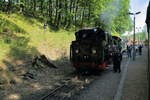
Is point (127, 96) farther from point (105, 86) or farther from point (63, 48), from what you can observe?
point (63, 48)

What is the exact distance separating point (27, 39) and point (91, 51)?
28.1 feet

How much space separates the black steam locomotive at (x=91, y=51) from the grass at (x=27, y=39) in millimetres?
4564

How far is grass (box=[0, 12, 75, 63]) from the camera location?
18.2 m

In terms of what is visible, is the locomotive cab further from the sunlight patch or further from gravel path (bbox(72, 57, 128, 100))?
the sunlight patch

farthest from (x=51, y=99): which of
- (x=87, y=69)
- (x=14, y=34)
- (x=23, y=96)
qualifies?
(x=14, y=34)

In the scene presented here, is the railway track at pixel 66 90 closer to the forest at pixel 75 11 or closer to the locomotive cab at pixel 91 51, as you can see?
the locomotive cab at pixel 91 51

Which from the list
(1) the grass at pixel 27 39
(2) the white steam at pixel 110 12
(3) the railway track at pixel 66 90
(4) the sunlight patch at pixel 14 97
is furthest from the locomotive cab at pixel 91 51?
(2) the white steam at pixel 110 12

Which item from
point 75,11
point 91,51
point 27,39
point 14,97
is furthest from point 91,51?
point 75,11

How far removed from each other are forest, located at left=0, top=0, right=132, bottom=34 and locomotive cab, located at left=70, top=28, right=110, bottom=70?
12.4 metres

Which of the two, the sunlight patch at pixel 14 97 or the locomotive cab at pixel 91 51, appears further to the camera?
the locomotive cab at pixel 91 51

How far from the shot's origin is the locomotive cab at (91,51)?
15711 mm

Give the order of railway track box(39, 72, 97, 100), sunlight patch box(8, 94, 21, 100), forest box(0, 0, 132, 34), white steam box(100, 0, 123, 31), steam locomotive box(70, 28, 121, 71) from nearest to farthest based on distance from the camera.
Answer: sunlight patch box(8, 94, 21, 100) → railway track box(39, 72, 97, 100) → steam locomotive box(70, 28, 121, 71) → white steam box(100, 0, 123, 31) → forest box(0, 0, 132, 34)

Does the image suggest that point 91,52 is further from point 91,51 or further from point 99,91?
point 99,91

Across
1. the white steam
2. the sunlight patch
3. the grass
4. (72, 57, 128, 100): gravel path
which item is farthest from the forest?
the sunlight patch
